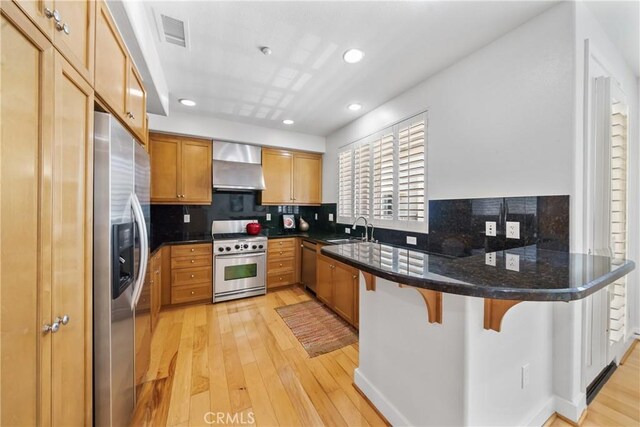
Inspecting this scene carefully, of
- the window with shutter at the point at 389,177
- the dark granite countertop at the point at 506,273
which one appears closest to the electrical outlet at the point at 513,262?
the dark granite countertop at the point at 506,273

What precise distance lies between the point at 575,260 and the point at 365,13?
1.85 metres

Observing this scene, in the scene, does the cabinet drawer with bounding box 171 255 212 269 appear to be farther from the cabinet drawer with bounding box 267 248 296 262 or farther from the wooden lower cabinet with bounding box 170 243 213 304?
the cabinet drawer with bounding box 267 248 296 262

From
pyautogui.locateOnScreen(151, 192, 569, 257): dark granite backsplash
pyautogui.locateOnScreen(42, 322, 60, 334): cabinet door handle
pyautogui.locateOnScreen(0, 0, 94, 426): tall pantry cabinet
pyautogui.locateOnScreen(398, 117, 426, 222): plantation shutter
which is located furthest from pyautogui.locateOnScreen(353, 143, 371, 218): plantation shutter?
pyautogui.locateOnScreen(42, 322, 60, 334): cabinet door handle

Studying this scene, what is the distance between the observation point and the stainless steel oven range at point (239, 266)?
325 centimetres

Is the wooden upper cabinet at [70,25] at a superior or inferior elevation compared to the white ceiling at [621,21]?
inferior

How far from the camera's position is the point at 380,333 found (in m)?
1.51

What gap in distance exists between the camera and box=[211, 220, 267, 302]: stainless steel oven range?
128 inches

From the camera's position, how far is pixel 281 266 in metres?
3.73

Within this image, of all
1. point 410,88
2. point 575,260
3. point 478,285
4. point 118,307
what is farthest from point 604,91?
point 118,307

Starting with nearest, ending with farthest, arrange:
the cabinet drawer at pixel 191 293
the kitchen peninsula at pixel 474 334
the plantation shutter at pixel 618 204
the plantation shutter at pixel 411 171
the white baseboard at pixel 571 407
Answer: the kitchen peninsula at pixel 474 334, the white baseboard at pixel 571 407, the plantation shutter at pixel 618 204, the plantation shutter at pixel 411 171, the cabinet drawer at pixel 191 293

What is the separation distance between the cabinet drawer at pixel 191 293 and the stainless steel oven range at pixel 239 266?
0.33ft

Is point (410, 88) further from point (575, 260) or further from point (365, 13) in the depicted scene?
point (575, 260)
